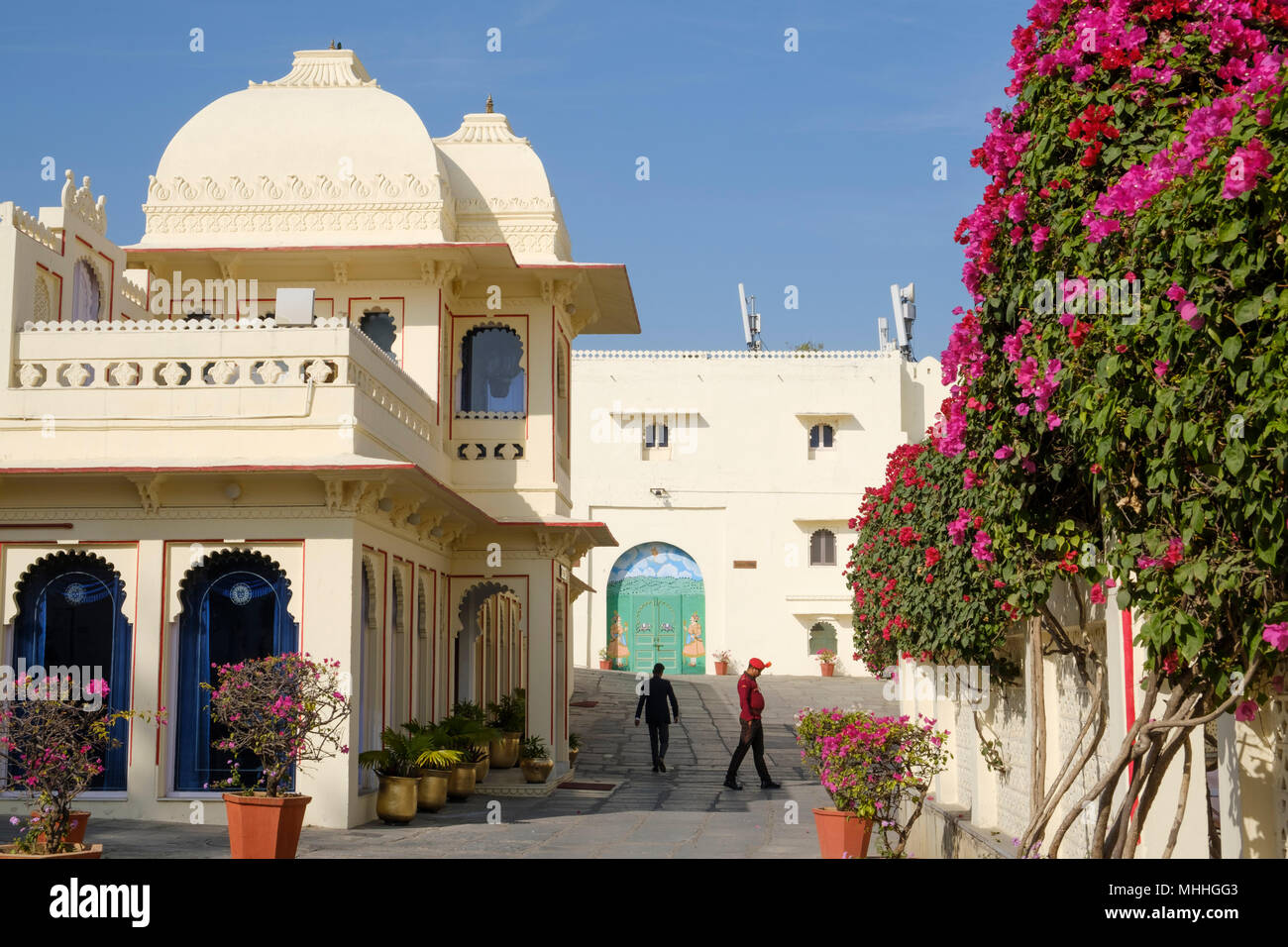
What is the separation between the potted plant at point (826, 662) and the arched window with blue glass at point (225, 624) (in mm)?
25465

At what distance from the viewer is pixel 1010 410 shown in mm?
6473

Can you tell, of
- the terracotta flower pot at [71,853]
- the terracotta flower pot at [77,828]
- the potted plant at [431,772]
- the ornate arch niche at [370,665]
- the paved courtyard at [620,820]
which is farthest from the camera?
the potted plant at [431,772]

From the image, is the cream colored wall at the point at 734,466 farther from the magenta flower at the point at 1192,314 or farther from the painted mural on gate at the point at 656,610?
the magenta flower at the point at 1192,314

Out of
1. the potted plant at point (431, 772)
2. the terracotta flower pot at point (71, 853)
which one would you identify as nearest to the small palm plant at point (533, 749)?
the potted plant at point (431, 772)

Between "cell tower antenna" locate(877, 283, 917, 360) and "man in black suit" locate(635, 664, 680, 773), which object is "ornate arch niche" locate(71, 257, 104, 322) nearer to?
"man in black suit" locate(635, 664, 680, 773)

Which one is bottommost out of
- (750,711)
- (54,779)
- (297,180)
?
(750,711)

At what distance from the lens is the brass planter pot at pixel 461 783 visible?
1769 cm

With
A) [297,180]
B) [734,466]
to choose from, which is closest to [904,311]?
[734,466]

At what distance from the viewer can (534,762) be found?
1927 centimetres

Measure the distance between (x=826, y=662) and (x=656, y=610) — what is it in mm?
4924

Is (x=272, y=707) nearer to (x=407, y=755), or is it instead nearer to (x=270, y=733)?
(x=270, y=733)

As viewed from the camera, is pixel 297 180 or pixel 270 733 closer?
pixel 270 733

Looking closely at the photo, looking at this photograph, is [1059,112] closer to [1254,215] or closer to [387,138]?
[1254,215]
